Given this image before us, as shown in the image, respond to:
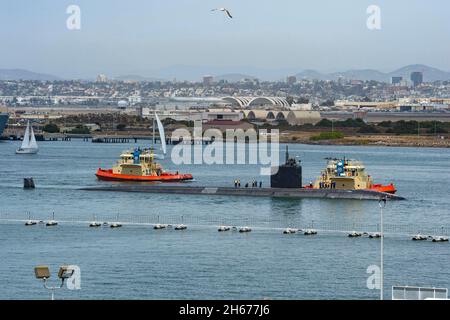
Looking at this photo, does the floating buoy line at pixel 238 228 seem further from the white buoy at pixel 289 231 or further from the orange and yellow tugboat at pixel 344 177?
the orange and yellow tugboat at pixel 344 177

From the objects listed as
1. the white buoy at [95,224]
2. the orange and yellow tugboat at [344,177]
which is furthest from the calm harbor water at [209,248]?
the orange and yellow tugboat at [344,177]

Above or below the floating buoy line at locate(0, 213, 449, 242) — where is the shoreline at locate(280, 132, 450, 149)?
below

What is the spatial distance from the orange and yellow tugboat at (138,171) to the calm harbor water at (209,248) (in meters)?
2.81

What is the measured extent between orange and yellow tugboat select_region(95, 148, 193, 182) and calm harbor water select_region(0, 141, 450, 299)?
2.81 m

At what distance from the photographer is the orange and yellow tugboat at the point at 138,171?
159 feet

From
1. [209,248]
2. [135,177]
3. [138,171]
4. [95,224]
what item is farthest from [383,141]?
[209,248]

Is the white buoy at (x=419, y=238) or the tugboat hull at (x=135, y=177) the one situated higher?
the white buoy at (x=419, y=238)

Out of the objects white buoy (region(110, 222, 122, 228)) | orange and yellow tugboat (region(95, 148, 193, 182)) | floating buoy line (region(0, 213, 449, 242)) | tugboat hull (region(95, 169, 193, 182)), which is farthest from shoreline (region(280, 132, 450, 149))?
white buoy (region(110, 222, 122, 228))

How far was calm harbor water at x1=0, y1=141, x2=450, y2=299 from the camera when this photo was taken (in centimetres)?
1741

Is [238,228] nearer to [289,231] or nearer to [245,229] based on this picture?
[245,229]

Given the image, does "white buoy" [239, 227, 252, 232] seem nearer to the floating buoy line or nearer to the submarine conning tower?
the floating buoy line

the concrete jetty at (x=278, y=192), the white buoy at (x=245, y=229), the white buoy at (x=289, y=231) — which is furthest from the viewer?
the concrete jetty at (x=278, y=192)

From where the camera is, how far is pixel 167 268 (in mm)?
19766

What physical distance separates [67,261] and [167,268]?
235 centimetres
